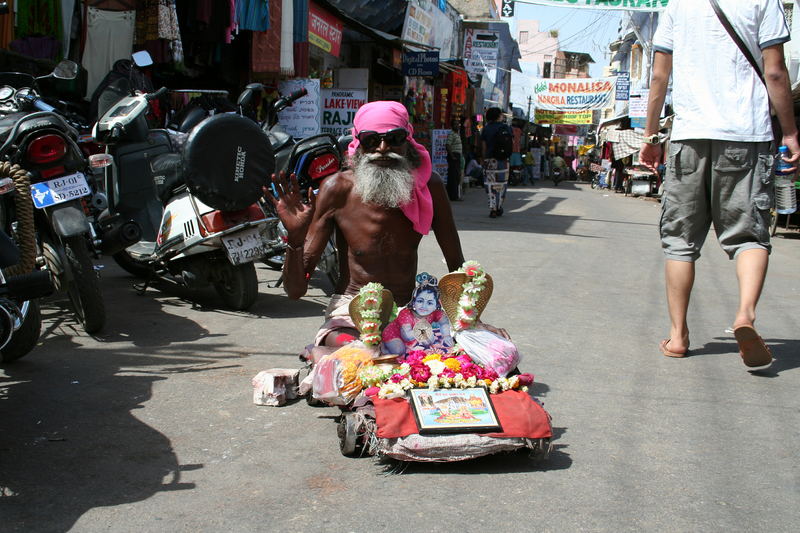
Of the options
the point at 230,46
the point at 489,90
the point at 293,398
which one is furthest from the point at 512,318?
the point at 489,90

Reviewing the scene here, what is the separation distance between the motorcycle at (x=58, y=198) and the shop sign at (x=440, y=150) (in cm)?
1589

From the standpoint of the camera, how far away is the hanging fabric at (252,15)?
1195cm

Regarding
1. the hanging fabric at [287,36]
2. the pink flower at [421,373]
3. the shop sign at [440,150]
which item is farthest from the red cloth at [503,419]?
the shop sign at [440,150]

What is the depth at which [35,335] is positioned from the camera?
4.54 m

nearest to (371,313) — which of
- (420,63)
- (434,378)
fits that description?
(434,378)

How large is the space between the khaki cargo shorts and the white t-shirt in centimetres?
9

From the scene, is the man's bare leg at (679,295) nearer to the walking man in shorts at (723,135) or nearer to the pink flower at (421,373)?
the walking man in shorts at (723,135)

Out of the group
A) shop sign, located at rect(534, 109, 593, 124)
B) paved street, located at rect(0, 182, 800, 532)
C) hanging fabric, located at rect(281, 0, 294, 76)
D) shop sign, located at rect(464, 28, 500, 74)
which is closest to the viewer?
paved street, located at rect(0, 182, 800, 532)

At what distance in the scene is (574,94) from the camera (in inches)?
1428

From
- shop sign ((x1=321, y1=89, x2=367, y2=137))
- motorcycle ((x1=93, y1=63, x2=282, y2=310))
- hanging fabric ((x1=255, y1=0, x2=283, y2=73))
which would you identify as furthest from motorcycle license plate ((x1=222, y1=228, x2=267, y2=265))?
shop sign ((x1=321, y1=89, x2=367, y2=137))

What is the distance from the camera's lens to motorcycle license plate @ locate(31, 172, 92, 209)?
496 centimetres

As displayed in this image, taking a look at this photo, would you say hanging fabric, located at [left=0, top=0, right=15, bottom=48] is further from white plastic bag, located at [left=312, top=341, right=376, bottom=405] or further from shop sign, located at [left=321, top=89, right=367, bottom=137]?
shop sign, located at [left=321, top=89, right=367, bottom=137]

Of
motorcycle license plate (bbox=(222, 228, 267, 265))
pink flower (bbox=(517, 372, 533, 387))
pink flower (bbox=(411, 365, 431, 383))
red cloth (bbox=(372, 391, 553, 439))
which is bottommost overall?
red cloth (bbox=(372, 391, 553, 439))

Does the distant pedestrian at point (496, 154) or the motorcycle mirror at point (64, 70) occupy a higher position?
the motorcycle mirror at point (64, 70)
